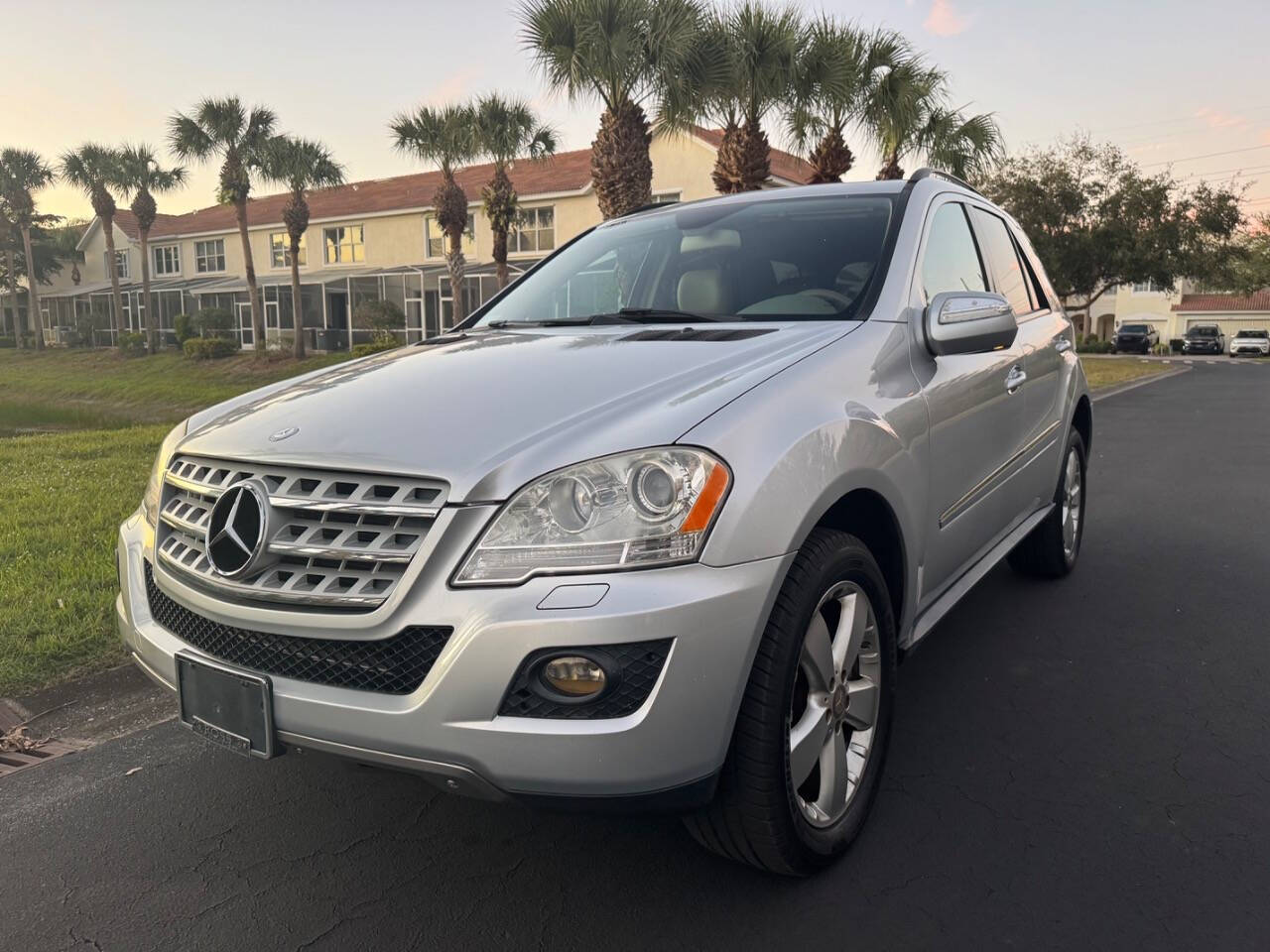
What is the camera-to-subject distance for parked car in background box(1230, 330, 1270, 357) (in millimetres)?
45812

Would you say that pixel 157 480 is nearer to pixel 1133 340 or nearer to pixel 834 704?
pixel 834 704

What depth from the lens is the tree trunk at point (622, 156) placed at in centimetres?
1512

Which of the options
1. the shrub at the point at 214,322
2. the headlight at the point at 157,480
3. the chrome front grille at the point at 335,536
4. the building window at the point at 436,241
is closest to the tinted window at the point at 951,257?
the chrome front grille at the point at 335,536

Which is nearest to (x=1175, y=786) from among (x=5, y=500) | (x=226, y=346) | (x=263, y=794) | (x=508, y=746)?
(x=508, y=746)

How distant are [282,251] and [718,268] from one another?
42.5m

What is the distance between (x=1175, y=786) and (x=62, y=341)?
60.1 m

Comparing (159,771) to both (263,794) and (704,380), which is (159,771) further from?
(704,380)

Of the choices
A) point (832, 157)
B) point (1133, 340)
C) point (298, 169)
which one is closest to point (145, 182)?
point (298, 169)

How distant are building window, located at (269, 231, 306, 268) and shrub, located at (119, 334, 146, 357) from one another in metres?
6.27

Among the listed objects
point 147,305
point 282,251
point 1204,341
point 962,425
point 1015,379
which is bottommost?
point 1204,341

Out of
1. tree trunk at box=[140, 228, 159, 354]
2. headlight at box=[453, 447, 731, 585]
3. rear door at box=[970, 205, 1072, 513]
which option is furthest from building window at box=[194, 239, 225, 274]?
headlight at box=[453, 447, 731, 585]

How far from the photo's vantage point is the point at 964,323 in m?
2.92

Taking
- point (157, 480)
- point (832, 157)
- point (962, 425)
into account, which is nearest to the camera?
point (157, 480)

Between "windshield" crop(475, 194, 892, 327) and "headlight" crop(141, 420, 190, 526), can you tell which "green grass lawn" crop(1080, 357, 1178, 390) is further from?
"headlight" crop(141, 420, 190, 526)
